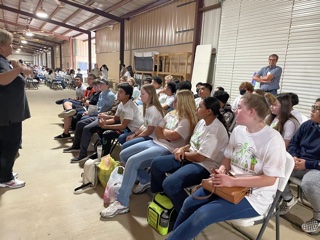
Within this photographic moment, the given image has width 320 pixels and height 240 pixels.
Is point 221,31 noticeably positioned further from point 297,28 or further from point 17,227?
point 17,227

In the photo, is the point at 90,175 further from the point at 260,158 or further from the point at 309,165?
the point at 309,165

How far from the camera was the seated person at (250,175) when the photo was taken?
134 centimetres

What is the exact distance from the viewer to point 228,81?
5.62 metres

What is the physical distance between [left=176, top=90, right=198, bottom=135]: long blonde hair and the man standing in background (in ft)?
8.12

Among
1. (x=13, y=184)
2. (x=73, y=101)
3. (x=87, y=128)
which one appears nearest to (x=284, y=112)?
(x=87, y=128)

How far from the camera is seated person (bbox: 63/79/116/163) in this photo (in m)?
3.35

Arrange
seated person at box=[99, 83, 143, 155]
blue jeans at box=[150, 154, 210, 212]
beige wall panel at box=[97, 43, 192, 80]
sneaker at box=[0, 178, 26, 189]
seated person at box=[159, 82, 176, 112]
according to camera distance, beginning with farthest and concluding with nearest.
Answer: beige wall panel at box=[97, 43, 192, 80] < seated person at box=[159, 82, 176, 112] < seated person at box=[99, 83, 143, 155] < sneaker at box=[0, 178, 26, 189] < blue jeans at box=[150, 154, 210, 212]

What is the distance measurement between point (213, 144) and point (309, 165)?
924 millimetres

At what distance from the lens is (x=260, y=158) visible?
140cm

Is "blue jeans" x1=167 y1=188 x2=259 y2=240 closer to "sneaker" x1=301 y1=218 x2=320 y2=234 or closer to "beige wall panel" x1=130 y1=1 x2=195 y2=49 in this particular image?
"sneaker" x1=301 y1=218 x2=320 y2=234

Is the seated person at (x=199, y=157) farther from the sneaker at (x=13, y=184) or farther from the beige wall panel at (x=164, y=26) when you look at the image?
the beige wall panel at (x=164, y=26)

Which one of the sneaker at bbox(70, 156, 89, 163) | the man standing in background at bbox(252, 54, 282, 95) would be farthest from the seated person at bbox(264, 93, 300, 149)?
the sneaker at bbox(70, 156, 89, 163)

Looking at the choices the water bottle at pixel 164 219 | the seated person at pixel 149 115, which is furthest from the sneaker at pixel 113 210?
the seated person at pixel 149 115

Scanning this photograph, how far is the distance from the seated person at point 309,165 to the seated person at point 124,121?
1.83 m
